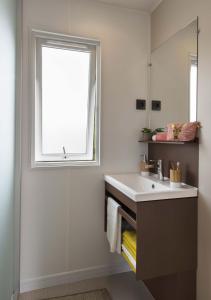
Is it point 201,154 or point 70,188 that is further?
point 70,188

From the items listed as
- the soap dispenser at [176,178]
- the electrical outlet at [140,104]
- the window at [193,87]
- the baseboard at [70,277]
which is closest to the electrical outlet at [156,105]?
the electrical outlet at [140,104]

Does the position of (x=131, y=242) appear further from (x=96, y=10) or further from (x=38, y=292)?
(x=96, y=10)

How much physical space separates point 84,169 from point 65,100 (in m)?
0.68

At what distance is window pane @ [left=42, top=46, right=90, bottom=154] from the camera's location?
6.28 feet

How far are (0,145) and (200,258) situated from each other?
1464 millimetres

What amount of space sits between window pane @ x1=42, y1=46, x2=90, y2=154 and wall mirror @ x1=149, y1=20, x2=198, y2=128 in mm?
675

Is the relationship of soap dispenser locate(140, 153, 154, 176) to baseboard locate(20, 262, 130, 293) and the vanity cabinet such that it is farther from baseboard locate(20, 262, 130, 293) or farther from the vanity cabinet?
baseboard locate(20, 262, 130, 293)

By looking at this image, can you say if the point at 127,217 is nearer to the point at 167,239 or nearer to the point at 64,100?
the point at 167,239

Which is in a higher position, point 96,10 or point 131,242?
point 96,10

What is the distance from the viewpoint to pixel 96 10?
196 cm

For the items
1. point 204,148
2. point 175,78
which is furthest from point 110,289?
point 175,78

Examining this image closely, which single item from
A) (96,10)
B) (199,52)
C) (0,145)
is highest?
(96,10)

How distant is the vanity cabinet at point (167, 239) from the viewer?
4.31 ft

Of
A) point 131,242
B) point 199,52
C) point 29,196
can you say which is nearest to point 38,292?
point 29,196
